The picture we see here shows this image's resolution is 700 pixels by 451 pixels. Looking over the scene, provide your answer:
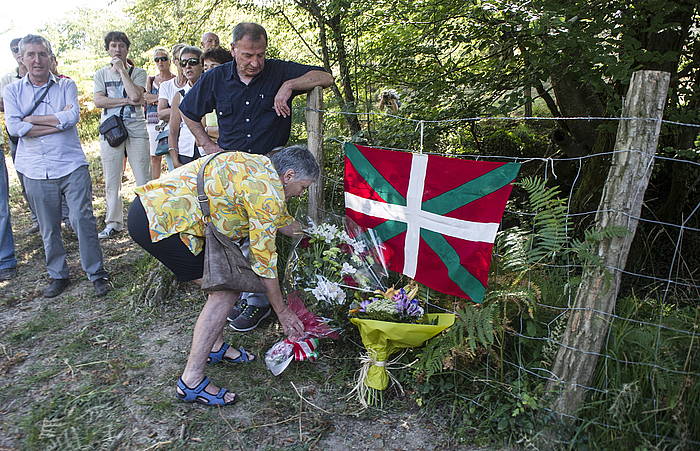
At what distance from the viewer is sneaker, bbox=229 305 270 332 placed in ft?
12.2

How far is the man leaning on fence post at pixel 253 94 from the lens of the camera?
3441 mm

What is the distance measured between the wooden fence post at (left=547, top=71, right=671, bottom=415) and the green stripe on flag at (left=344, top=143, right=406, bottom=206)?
3.62 ft

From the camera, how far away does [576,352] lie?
8.13ft

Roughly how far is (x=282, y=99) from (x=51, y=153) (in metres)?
2.18

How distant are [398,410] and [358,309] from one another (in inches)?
23.7

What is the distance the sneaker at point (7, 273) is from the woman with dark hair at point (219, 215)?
2.89 metres

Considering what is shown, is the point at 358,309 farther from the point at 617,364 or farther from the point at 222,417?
the point at 617,364

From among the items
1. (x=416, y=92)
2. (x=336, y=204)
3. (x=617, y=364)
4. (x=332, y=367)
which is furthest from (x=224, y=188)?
(x=416, y=92)

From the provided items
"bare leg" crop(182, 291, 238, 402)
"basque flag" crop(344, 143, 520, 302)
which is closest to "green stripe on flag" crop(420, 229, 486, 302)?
"basque flag" crop(344, 143, 520, 302)

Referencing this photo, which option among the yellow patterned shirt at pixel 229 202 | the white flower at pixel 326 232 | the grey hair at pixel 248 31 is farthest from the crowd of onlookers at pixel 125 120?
the yellow patterned shirt at pixel 229 202

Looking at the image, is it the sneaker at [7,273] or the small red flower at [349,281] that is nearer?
the small red flower at [349,281]

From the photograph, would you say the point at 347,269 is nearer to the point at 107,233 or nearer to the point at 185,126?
the point at 185,126

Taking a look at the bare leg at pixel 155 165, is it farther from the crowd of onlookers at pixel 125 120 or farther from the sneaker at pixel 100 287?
the sneaker at pixel 100 287

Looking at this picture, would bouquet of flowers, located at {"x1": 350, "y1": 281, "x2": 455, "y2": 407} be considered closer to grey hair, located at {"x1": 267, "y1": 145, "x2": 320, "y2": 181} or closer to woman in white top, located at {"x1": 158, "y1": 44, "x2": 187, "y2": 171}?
grey hair, located at {"x1": 267, "y1": 145, "x2": 320, "y2": 181}
